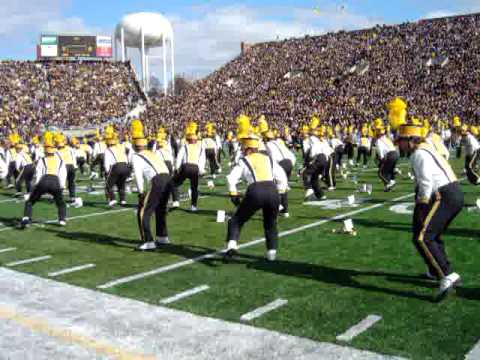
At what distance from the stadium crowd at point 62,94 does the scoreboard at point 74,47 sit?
2.55m

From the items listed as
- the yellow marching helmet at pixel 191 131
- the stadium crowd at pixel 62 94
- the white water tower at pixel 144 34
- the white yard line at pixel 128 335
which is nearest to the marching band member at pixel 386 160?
the yellow marching helmet at pixel 191 131

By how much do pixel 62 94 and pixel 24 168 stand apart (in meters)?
35.6

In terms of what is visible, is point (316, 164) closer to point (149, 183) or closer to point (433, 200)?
point (149, 183)

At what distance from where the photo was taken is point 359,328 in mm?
4512

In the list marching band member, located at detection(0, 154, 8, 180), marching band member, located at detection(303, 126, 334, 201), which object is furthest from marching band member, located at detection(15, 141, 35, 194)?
marching band member, located at detection(303, 126, 334, 201)

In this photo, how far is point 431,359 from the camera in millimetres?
3891

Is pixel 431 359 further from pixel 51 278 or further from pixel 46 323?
pixel 51 278

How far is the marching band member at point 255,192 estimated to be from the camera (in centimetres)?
659

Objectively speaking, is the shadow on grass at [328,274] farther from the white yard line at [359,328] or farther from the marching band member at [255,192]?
the white yard line at [359,328]

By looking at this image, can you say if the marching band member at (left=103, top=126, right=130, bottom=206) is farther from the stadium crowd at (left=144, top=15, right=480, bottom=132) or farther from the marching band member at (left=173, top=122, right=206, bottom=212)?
the stadium crowd at (left=144, top=15, right=480, bottom=132)

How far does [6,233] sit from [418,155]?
712 cm

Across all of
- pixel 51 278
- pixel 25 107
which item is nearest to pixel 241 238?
pixel 51 278

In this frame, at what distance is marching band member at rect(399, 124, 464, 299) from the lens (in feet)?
16.9

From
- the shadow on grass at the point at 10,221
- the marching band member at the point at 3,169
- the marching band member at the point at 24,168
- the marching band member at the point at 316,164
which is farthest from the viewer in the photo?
the marching band member at the point at 3,169
